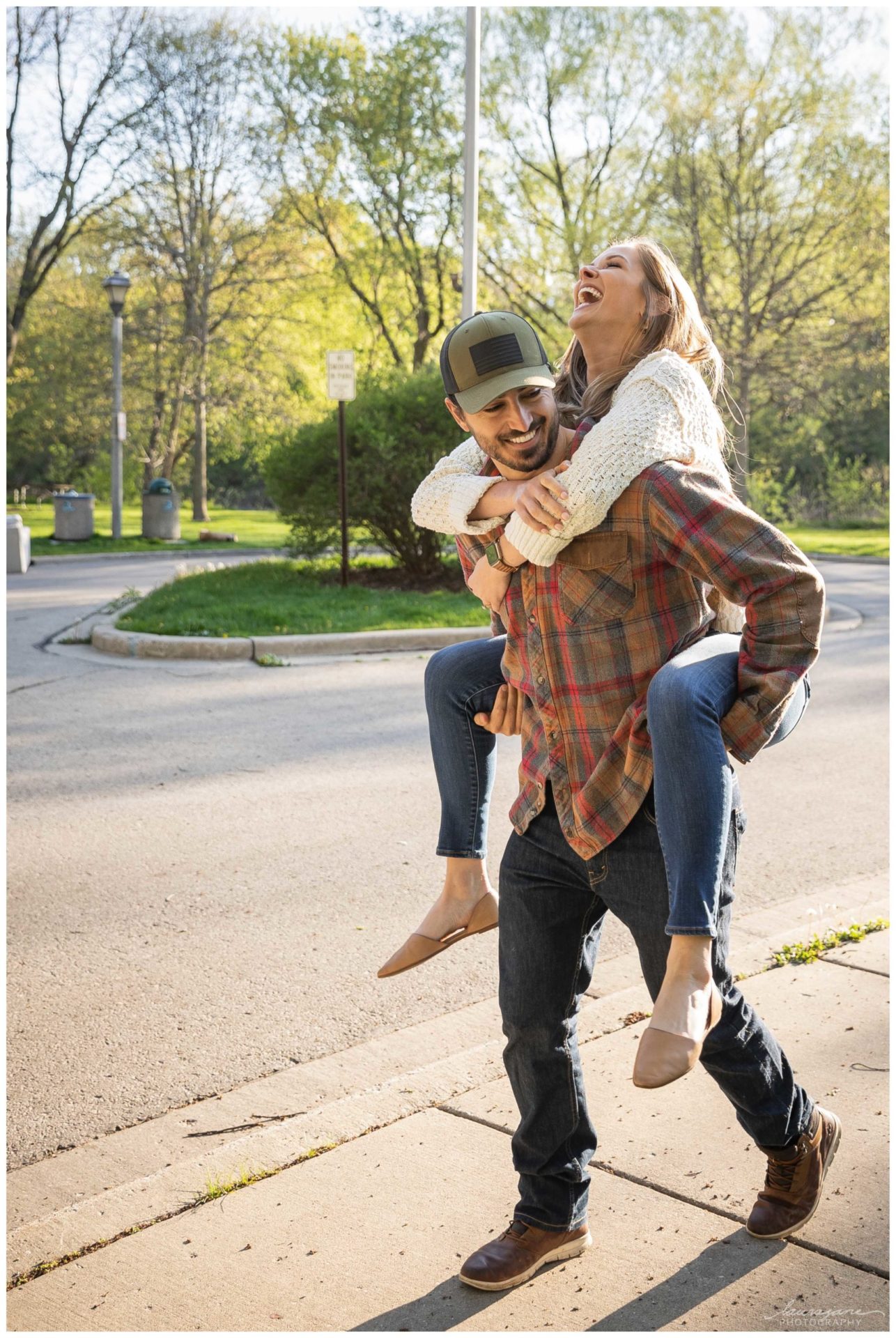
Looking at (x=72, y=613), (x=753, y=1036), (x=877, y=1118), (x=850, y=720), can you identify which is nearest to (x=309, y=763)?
(x=850, y=720)

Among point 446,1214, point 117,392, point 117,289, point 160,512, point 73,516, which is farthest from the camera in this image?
point 160,512

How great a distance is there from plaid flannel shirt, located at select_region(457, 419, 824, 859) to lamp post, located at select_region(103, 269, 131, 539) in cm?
2421

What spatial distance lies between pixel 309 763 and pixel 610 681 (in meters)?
5.29

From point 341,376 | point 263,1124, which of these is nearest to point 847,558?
point 341,376

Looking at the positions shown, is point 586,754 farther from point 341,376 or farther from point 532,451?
point 341,376

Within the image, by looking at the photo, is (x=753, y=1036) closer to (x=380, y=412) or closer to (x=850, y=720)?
(x=850, y=720)

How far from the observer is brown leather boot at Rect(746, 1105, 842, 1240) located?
2633 mm

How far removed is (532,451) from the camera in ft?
7.70

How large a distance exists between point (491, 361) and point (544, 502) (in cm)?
27

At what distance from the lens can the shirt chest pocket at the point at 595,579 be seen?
228 centimetres

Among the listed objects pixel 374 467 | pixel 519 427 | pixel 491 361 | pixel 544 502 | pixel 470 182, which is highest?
pixel 470 182

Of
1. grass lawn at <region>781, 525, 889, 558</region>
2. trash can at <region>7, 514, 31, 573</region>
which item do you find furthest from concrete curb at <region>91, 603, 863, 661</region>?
grass lawn at <region>781, 525, 889, 558</region>

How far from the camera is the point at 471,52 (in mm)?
13531

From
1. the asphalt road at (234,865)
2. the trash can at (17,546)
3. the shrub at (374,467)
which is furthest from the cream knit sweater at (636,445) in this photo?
the trash can at (17,546)
